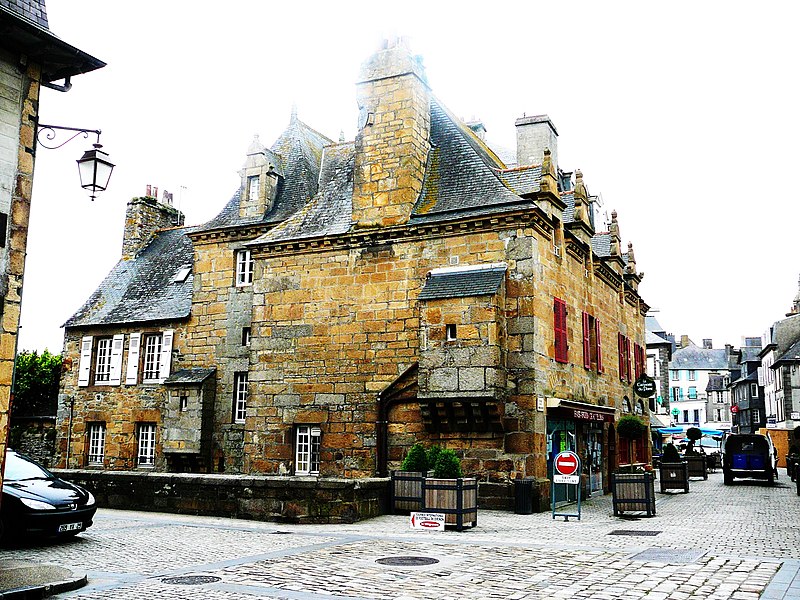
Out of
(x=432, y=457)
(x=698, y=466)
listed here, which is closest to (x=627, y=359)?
(x=698, y=466)

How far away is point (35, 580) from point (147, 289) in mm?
19892

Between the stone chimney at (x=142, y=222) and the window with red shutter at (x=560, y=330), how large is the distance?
1677cm

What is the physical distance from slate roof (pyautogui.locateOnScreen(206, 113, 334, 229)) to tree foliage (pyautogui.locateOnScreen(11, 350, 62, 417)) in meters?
13.2

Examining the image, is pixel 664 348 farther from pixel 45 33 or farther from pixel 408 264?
pixel 45 33

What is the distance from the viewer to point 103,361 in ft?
87.2

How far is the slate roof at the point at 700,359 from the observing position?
80.9m

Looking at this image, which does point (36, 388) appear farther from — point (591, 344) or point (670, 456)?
point (670, 456)

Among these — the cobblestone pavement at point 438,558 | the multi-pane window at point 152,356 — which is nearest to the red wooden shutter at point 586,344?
the cobblestone pavement at point 438,558

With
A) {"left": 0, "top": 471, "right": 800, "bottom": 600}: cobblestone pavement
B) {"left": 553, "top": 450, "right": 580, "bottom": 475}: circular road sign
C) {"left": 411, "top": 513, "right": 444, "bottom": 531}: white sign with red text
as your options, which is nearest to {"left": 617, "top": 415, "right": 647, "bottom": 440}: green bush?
{"left": 0, "top": 471, "right": 800, "bottom": 600}: cobblestone pavement

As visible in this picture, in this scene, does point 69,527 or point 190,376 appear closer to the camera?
point 69,527

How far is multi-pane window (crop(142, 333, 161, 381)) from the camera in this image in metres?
25.4

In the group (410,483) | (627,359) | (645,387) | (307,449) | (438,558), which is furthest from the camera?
(627,359)

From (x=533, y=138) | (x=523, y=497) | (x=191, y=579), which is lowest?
(x=191, y=579)

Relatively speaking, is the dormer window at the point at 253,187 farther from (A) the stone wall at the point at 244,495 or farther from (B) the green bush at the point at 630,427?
(B) the green bush at the point at 630,427
